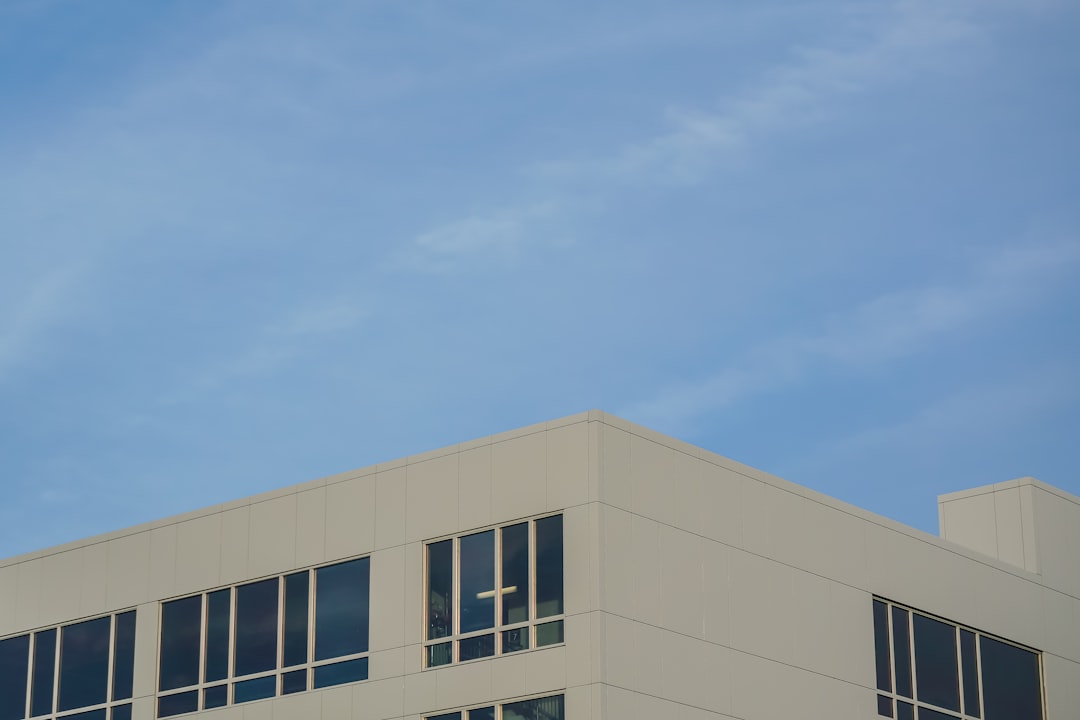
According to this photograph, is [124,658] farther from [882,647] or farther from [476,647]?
[882,647]

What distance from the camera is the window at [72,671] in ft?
124

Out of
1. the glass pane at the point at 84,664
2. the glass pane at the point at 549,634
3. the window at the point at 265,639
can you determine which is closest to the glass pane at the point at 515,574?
the glass pane at the point at 549,634

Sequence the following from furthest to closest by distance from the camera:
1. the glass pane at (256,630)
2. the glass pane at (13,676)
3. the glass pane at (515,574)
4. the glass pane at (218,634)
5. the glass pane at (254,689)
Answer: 1. the glass pane at (13,676)
2. the glass pane at (218,634)
3. the glass pane at (256,630)
4. the glass pane at (254,689)
5. the glass pane at (515,574)

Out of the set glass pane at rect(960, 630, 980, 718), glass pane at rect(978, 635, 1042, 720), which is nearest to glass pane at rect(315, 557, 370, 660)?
glass pane at rect(960, 630, 980, 718)

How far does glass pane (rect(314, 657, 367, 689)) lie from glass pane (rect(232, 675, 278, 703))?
1.11 meters

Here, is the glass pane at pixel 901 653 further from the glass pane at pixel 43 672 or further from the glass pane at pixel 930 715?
the glass pane at pixel 43 672

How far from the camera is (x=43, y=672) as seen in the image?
39.1 metres

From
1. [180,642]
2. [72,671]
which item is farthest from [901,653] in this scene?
[72,671]

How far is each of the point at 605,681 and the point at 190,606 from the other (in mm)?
10315

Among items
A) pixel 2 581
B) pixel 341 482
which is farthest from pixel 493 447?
pixel 2 581

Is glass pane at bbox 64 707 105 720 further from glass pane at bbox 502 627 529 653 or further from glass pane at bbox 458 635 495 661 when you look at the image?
glass pane at bbox 502 627 529 653

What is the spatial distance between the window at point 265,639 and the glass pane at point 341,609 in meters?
0.02

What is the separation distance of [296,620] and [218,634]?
6.68ft

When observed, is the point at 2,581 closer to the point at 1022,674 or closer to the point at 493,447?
the point at 493,447
